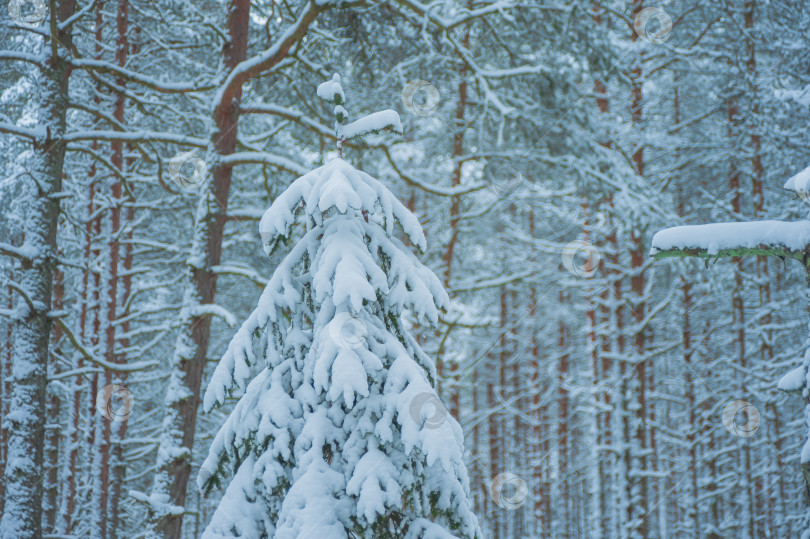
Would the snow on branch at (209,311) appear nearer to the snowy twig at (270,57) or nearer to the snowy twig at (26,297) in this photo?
the snowy twig at (26,297)

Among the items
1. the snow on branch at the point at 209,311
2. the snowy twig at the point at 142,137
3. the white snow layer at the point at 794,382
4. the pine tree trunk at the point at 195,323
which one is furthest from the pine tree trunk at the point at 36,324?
the white snow layer at the point at 794,382

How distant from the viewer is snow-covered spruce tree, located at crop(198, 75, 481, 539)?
3330 millimetres

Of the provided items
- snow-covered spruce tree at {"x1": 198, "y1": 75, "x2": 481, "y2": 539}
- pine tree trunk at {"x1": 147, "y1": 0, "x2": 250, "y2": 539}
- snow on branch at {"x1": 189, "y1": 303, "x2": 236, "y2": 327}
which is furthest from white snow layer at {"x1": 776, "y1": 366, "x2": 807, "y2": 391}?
pine tree trunk at {"x1": 147, "y1": 0, "x2": 250, "y2": 539}

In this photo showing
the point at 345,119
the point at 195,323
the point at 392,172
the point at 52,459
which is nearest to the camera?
the point at 345,119

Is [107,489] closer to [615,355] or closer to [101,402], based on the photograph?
[101,402]

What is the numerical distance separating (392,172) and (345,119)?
25.5ft

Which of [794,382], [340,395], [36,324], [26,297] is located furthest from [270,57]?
[794,382]

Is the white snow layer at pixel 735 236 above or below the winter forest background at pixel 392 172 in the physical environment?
below

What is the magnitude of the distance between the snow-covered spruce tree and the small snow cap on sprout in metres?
0.01

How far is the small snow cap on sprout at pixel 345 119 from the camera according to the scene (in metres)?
4.01

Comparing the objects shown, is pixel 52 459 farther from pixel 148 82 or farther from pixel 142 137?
pixel 148 82

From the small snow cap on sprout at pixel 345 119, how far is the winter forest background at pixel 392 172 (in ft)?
5.81

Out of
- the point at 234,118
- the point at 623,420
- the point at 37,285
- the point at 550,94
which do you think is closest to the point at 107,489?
the point at 37,285

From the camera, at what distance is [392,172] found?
470 inches
